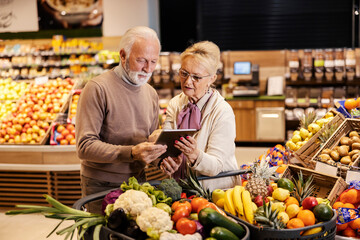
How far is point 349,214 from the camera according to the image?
2072mm

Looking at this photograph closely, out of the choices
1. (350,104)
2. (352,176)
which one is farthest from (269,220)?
(350,104)

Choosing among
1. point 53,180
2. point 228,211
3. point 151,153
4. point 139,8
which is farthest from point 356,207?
point 139,8

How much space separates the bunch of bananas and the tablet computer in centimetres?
38

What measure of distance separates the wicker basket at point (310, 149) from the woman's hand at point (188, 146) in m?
1.04

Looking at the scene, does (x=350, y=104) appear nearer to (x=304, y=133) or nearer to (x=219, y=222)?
(x=304, y=133)

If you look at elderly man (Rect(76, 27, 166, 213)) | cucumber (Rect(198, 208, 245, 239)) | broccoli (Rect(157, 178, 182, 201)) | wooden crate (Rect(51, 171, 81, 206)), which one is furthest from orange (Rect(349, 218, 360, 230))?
wooden crate (Rect(51, 171, 81, 206))

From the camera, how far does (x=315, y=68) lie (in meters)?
8.18

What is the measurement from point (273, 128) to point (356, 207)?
19.8ft

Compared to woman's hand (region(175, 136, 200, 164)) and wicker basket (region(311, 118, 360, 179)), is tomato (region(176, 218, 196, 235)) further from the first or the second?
wicker basket (region(311, 118, 360, 179))

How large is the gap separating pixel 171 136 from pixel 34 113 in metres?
3.79

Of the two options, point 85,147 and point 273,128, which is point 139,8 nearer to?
point 273,128

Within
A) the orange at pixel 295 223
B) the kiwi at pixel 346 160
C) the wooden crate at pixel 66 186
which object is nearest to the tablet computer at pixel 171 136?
the orange at pixel 295 223

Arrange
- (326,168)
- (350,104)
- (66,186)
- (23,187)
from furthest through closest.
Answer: (23,187) < (66,186) < (350,104) < (326,168)

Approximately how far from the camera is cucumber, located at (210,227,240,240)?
4.72 feet
